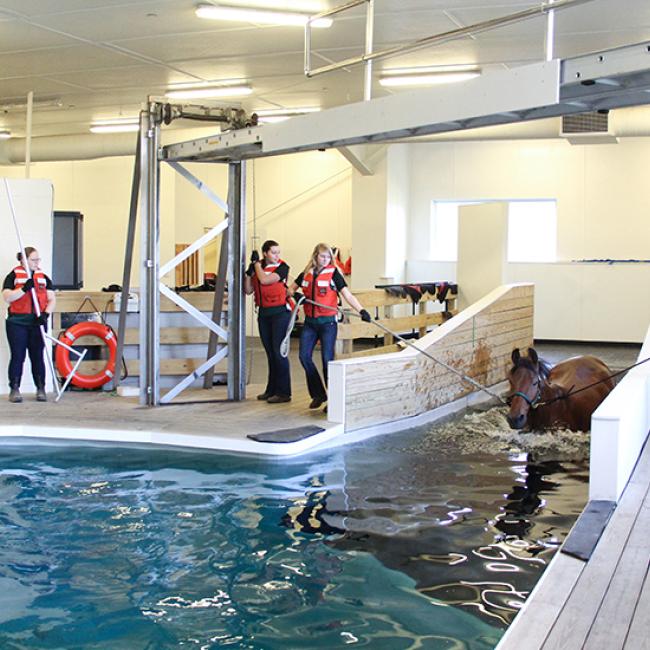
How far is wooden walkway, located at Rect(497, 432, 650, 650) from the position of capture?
11.4 ft

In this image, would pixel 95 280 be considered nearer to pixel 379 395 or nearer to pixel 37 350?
pixel 37 350

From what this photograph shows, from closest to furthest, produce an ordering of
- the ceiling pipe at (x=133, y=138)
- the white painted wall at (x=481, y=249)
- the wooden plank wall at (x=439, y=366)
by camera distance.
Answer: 1. the wooden plank wall at (x=439, y=366)
2. the ceiling pipe at (x=133, y=138)
3. the white painted wall at (x=481, y=249)

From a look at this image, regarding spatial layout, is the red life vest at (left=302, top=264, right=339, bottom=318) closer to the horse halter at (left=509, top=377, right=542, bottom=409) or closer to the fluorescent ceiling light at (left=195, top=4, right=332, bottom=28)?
the horse halter at (left=509, top=377, right=542, bottom=409)

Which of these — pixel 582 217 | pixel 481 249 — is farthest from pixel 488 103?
pixel 582 217

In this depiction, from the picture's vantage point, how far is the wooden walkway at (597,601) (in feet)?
11.4

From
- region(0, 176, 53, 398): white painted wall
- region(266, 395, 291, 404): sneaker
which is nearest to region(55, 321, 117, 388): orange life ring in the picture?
region(0, 176, 53, 398): white painted wall

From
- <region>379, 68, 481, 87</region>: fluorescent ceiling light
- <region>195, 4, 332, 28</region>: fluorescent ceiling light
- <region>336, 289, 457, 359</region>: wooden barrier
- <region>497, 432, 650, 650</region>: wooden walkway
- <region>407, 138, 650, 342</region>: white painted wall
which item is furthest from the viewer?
<region>407, 138, 650, 342</region>: white painted wall

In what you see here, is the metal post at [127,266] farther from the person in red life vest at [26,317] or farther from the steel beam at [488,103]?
the steel beam at [488,103]

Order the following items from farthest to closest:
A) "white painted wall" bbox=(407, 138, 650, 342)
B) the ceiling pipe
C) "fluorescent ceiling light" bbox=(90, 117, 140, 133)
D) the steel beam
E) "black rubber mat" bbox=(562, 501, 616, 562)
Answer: "white painted wall" bbox=(407, 138, 650, 342)
"fluorescent ceiling light" bbox=(90, 117, 140, 133)
the ceiling pipe
the steel beam
"black rubber mat" bbox=(562, 501, 616, 562)

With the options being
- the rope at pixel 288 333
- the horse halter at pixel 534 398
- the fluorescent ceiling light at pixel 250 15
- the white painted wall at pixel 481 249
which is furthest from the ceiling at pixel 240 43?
the horse halter at pixel 534 398

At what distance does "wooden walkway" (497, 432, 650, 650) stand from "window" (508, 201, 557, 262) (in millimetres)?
13002

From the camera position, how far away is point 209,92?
1354 cm

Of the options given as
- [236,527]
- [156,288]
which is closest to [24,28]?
[156,288]

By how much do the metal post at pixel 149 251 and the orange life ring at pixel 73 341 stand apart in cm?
122
